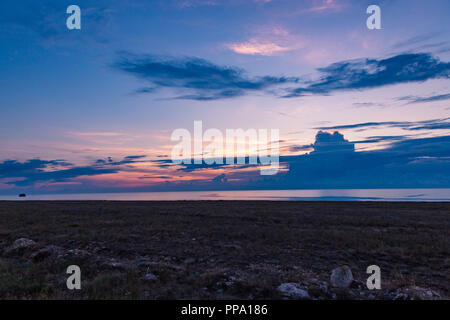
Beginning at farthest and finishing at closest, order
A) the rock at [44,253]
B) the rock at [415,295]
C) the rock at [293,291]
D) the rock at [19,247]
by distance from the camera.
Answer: the rock at [19,247] < the rock at [44,253] < the rock at [293,291] < the rock at [415,295]

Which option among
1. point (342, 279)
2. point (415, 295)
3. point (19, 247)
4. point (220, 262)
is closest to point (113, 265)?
point (220, 262)

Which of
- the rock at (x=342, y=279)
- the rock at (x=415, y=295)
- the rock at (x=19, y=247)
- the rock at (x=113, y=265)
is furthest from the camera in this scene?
the rock at (x=19, y=247)

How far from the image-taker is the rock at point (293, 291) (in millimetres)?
7914

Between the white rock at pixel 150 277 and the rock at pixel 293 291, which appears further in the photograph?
the white rock at pixel 150 277

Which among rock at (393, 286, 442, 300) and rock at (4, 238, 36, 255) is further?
rock at (4, 238, 36, 255)

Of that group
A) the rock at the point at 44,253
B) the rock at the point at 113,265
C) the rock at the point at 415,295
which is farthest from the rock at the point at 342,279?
Result: the rock at the point at 44,253

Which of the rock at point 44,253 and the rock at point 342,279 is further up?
→ the rock at point 342,279

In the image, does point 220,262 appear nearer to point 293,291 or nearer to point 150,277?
point 150,277

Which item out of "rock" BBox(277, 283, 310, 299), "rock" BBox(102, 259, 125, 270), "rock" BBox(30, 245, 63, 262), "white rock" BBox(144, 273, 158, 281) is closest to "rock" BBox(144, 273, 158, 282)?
"white rock" BBox(144, 273, 158, 281)

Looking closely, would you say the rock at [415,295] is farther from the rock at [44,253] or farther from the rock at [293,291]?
the rock at [44,253]

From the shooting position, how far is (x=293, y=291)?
8.13 m

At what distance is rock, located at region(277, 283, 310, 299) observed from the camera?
791 cm

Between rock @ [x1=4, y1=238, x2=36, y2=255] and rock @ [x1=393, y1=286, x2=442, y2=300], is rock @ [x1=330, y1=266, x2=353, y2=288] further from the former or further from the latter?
rock @ [x1=4, y1=238, x2=36, y2=255]

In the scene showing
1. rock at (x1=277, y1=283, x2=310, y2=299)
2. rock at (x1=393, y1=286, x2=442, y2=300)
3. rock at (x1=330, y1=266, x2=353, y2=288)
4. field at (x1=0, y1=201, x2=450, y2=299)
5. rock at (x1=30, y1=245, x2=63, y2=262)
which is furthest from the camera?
rock at (x1=30, y1=245, x2=63, y2=262)
